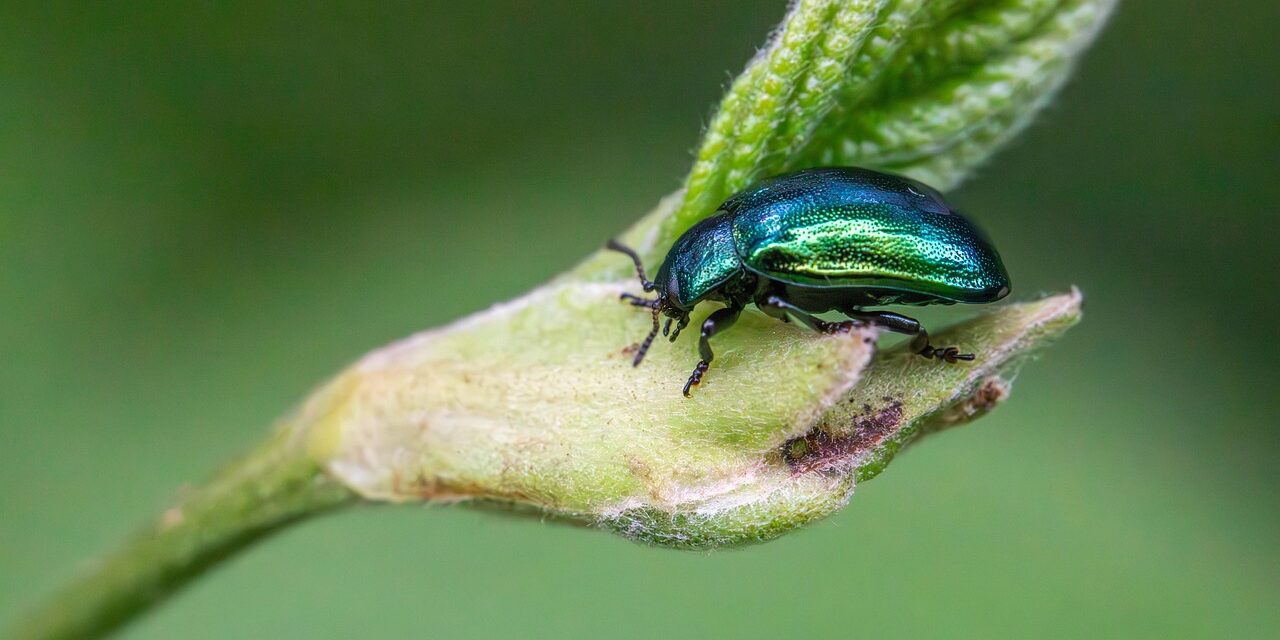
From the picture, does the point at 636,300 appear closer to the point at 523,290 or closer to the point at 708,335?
the point at 708,335

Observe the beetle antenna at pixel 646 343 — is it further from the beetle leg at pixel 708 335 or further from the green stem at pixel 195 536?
the green stem at pixel 195 536

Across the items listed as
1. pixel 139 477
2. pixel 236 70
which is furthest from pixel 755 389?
pixel 236 70

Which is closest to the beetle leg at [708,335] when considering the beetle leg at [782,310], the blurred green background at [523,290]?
the beetle leg at [782,310]

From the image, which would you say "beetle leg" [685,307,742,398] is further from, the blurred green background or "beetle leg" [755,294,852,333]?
the blurred green background

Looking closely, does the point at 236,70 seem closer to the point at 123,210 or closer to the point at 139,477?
the point at 123,210

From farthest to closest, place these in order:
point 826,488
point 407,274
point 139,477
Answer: point 407,274, point 139,477, point 826,488

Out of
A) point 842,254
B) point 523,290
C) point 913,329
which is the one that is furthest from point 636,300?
point 523,290

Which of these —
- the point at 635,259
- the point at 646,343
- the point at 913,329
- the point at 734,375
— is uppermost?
the point at 635,259

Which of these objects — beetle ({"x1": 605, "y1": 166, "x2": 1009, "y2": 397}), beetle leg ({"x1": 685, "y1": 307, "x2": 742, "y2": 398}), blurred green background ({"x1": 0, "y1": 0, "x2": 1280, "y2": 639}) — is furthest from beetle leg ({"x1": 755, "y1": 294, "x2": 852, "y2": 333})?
blurred green background ({"x1": 0, "y1": 0, "x2": 1280, "y2": 639})
